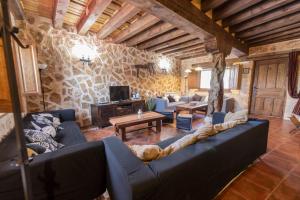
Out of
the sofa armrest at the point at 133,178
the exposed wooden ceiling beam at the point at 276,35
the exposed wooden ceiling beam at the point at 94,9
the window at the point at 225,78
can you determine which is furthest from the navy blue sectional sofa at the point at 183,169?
the window at the point at 225,78

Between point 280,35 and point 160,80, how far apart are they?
3921 millimetres

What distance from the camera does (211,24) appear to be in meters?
2.75

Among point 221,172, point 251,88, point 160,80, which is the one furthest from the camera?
point 160,80

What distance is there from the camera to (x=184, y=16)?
217 cm

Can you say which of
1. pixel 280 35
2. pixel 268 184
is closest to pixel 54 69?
pixel 268 184

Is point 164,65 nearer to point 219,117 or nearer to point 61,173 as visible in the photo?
point 219,117

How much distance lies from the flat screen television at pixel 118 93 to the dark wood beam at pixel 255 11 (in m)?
3.22

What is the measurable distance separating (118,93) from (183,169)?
3.73 metres

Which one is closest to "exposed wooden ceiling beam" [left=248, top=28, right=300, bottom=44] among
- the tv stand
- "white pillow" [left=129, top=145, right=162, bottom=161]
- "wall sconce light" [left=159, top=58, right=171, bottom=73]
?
"wall sconce light" [left=159, top=58, right=171, bottom=73]

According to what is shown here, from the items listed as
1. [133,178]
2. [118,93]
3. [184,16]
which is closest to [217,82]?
[184,16]

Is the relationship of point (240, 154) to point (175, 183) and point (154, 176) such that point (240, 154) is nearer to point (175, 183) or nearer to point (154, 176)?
point (175, 183)

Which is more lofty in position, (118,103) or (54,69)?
(54,69)

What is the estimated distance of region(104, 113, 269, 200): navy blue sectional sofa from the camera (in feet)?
3.06

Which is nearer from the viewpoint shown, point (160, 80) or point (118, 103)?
point (118, 103)
